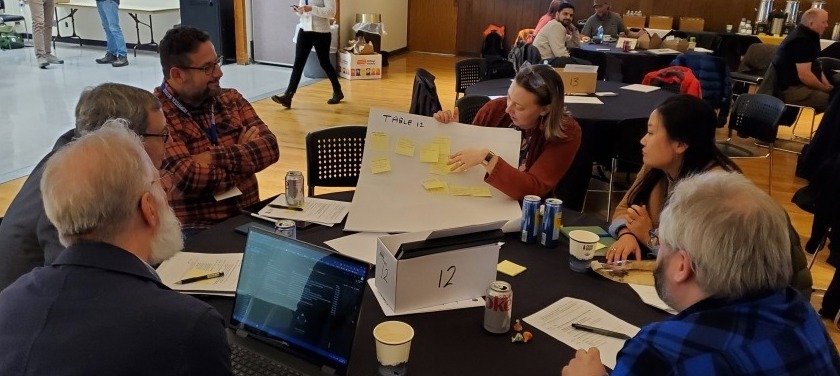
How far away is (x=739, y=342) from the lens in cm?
112

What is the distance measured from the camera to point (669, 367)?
114 centimetres

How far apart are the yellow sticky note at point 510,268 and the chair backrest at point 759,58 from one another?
6417 millimetres

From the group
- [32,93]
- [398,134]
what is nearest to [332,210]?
[398,134]

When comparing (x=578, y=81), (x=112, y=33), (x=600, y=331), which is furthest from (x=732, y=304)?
(x=112, y=33)

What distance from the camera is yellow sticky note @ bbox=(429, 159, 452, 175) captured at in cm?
251

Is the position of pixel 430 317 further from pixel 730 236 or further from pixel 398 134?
pixel 398 134

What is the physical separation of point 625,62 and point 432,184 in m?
4.76

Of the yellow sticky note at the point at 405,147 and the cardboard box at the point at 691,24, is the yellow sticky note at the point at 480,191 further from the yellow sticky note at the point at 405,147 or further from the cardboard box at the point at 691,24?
the cardboard box at the point at 691,24

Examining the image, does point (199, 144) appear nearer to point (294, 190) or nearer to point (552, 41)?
point (294, 190)

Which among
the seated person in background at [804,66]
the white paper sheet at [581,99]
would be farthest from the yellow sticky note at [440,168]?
the seated person in background at [804,66]

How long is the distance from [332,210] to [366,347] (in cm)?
93

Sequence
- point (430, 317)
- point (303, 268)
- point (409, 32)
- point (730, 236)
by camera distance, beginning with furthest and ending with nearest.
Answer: point (409, 32) → point (430, 317) → point (303, 268) → point (730, 236)

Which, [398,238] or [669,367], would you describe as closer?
[669,367]

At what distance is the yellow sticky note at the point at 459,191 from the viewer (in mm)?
2471
